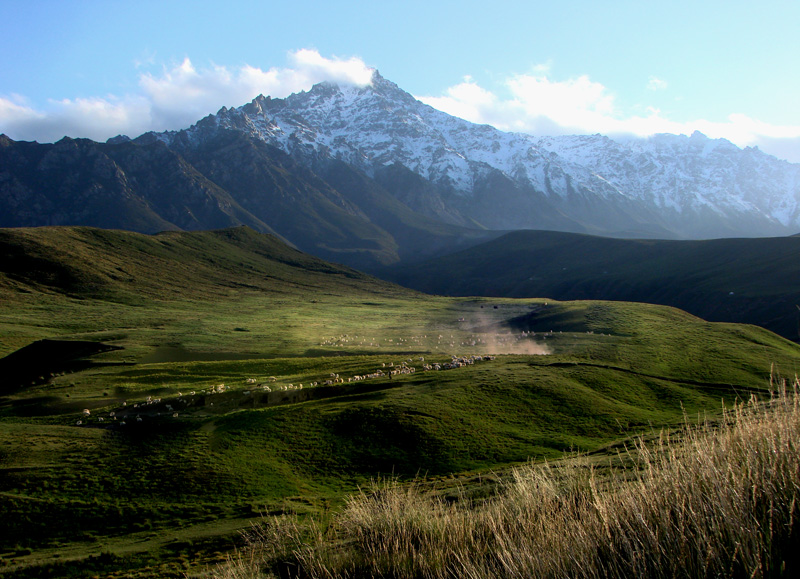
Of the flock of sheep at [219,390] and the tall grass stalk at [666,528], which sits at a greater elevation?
the tall grass stalk at [666,528]

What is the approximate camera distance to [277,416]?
4522cm

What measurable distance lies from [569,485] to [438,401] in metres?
34.8

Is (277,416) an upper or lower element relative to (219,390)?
upper

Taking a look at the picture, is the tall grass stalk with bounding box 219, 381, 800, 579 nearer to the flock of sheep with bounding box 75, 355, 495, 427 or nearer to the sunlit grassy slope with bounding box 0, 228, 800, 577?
the sunlit grassy slope with bounding box 0, 228, 800, 577

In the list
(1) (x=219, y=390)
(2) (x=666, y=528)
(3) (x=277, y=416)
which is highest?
(2) (x=666, y=528)

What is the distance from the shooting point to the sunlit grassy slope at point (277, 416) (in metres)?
28.6

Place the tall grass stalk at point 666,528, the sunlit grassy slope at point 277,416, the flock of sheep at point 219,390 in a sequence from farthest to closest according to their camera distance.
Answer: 1. the flock of sheep at point 219,390
2. the sunlit grassy slope at point 277,416
3. the tall grass stalk at point 666,528

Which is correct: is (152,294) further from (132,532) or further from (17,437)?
(132,532)

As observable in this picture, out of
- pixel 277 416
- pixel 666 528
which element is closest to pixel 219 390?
pixel 277 416

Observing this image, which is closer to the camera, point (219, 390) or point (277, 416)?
point (277, 416)

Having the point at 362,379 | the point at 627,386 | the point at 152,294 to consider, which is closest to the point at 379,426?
the point at 362,379

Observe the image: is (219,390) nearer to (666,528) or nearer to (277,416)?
(277,416)

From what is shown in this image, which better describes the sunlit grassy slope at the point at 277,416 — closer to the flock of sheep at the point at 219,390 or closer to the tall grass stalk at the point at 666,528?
the flock of sheep at the point at 219,390

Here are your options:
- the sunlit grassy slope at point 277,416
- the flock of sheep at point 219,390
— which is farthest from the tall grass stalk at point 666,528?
the flock of sheep at point 219,390
